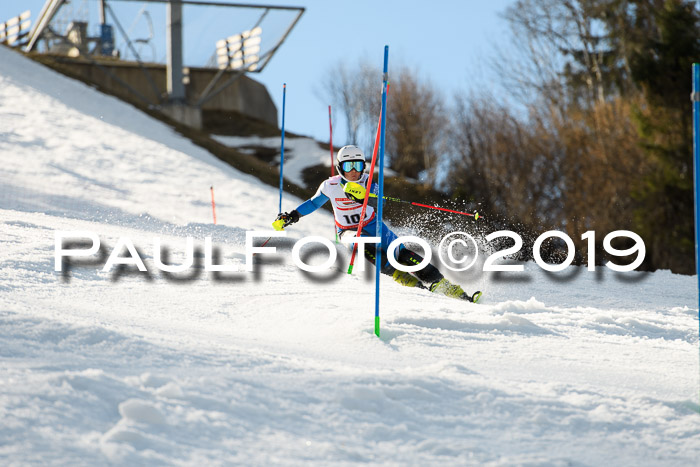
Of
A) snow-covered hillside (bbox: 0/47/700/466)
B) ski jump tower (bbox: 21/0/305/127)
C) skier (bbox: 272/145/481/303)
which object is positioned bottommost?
snow-covered hillside (bbox: 0/47/700/466)

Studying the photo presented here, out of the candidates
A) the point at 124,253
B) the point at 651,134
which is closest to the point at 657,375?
the point at 124,253

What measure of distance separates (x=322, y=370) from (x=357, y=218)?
3.40 metres

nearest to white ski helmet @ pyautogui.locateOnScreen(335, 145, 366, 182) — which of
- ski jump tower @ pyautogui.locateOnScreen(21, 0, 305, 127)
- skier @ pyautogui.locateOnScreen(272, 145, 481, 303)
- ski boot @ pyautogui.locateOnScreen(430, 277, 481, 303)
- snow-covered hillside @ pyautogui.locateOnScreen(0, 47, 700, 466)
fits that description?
skier @ pyautogui.locateOnScreen(272, 145, 481, 303)

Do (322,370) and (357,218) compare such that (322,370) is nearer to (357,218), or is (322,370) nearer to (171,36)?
(357,218)

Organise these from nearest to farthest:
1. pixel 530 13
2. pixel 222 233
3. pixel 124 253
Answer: pixel 124 253, pixel 222 233, pixel 530 13

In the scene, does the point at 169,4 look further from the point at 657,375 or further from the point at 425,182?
the point at 657,375

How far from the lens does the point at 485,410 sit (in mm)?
3307

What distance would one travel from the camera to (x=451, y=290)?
252 inches

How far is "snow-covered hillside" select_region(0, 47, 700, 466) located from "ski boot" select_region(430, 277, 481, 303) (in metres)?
0.28

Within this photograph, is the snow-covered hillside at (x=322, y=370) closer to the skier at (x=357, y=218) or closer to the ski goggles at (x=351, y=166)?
the skier at (x=357, y=218)

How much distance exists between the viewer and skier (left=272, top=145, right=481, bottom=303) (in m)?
6.56

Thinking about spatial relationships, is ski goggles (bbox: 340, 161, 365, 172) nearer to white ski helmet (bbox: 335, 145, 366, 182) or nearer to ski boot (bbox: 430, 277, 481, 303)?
white ski helmet (bbox: 335, 145, 366, 182)

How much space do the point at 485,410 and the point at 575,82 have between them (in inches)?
996

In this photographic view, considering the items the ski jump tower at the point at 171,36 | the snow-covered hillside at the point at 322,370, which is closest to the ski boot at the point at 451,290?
the snow-covered hillside at the point at 322,370
